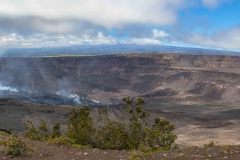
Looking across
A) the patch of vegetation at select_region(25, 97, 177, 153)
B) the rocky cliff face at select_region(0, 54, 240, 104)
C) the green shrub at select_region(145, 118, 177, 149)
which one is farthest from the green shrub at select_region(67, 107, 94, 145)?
the rocky cliff face at select_region(0, 54, 240, 104)

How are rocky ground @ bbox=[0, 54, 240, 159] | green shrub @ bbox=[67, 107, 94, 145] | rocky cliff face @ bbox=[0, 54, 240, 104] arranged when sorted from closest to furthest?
green shrub @ bbox=[67, 107, 94, 145] → rocky ground @ bbox=[0, 54, 240, 159] → rocky cliff face @ bbox=[0, 54, 240, 104]

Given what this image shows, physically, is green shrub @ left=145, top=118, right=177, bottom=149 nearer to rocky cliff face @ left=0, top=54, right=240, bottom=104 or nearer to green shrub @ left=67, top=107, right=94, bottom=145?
green shrub @ left=67, top=107, right=94, bottom=145

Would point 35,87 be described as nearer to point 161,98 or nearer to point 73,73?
point 73,73

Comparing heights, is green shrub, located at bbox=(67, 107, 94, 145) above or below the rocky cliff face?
above

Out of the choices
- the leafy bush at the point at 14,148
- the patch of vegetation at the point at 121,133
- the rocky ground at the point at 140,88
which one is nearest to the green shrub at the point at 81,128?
the patch of vegetation at the point at 121,133

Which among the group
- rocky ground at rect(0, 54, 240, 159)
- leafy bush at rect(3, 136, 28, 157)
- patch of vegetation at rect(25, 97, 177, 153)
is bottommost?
rocky ground at rect(0, 54, 240, 159)

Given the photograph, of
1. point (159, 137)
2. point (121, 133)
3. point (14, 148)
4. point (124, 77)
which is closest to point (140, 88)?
point (124, 77)

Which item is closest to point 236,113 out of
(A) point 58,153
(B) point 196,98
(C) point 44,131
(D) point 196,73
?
(B) point 196,98

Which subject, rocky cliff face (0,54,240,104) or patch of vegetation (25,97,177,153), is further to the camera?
rocky cliff face (0,54,240,104)
